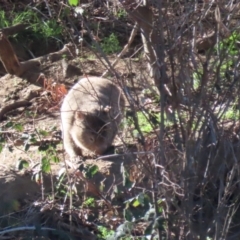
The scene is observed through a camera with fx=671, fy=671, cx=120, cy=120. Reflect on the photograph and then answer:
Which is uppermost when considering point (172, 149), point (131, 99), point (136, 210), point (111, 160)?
point (131, 99)

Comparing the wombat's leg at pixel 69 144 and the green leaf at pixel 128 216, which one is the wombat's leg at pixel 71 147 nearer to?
the wombat's leg at pixel 69 144

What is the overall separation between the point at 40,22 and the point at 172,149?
6.01 m

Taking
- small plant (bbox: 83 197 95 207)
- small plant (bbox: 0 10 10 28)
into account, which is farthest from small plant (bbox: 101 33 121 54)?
small plant (bbox: 83 197 95 207)

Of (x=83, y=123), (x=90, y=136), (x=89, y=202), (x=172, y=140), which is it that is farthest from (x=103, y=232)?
(x=90, y=136)

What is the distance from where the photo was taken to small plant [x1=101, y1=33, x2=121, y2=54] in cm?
871

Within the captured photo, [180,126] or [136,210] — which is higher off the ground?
[180,126]

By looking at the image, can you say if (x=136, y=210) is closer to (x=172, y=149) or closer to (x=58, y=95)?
(x=172, y=149)

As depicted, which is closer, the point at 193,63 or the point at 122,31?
the point at 193,63

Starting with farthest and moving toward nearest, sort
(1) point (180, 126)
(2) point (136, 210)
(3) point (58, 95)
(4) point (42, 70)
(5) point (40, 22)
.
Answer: (5) point (40, 22)
(4) point (42, 70)
(3) point (58, 95)
(2) point (136, 210)
(1) point (180, 126)

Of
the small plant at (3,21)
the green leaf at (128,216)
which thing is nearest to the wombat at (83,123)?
the small plant at (3,21)

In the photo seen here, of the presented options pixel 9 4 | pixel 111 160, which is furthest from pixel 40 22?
pixel 111 160

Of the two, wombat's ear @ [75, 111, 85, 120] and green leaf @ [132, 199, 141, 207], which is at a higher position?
green leaf @ [132, 199, 141, 207]

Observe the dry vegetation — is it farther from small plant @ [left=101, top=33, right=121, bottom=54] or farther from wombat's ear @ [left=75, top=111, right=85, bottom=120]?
small plant @ [left=101, top=33, right=121, bottom=54]

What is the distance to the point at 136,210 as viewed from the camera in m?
3.93
